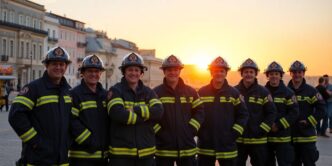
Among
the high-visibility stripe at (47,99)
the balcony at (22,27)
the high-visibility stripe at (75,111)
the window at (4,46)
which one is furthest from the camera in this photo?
the window at (4,46)

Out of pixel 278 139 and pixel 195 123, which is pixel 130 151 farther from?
pixel 278 139

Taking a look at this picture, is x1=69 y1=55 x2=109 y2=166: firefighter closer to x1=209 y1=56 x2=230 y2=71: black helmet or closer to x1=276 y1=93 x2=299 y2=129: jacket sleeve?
x1=209 y1=56 x2=230 y2=71: black helmet

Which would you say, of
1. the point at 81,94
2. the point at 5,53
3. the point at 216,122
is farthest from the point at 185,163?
the point at 5,53

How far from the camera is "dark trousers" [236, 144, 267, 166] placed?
736cm

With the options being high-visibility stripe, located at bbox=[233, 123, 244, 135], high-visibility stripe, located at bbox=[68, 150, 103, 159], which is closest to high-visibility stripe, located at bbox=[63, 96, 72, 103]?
high-visibility stripe, located at bbox=[68, 150, 103, 159]

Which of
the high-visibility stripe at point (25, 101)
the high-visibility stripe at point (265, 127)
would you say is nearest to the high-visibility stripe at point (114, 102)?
the high-visibility stripe at point (25, 101)

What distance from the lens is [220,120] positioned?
675cm

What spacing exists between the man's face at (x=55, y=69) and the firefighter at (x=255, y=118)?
10.6ft

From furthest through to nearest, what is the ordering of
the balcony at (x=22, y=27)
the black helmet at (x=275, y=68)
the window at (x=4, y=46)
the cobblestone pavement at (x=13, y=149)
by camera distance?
the window at (x=4, y=46) → the balcony at (x=22, y=27) → the cobblestone pavement at (x=13, y=149) → the black helmet at (x=275, y=68)

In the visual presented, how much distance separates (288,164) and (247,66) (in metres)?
1.87

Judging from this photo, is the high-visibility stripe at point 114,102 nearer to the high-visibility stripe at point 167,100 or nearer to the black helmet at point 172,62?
the high-visibility stripe at point 167,100

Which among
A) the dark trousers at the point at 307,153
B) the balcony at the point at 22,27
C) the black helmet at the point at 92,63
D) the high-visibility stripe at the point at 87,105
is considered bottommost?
the dark trousers at the point at 307,153

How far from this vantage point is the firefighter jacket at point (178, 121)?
6.25 meters

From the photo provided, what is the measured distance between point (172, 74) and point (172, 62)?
176mm
